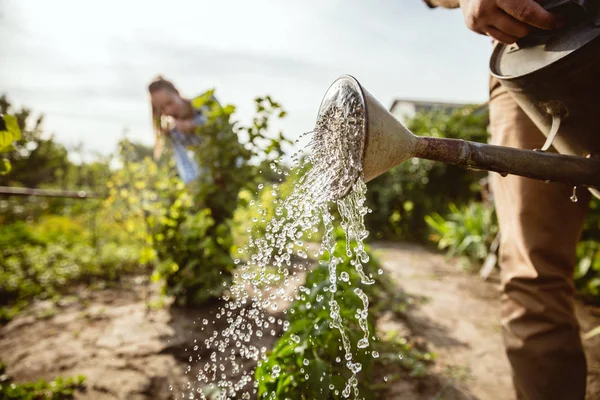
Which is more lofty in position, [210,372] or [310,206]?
[310,206]

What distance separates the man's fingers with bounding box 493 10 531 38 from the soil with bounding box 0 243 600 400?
1.89 meters

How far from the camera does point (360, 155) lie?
0.88 m

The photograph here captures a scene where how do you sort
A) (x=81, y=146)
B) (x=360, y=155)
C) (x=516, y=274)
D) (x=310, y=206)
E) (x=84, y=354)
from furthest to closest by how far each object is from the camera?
(x=81, y=146) → (x=84, y=354) → (x=516, y=274) → (x=310, y=206) → (x=360, y=155)

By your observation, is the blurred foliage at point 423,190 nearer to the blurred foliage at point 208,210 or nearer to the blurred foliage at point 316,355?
the blurred foliage at point 208,210

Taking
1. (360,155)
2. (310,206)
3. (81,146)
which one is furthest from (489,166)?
(81,146)

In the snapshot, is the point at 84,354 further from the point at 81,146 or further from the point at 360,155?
the point at 81,146

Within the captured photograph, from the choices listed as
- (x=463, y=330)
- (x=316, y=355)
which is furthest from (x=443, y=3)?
(x=463, y=330)

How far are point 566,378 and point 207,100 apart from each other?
305cm

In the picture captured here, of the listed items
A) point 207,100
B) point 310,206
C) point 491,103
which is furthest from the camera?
point 207,100

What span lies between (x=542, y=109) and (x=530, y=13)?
0.33 metres

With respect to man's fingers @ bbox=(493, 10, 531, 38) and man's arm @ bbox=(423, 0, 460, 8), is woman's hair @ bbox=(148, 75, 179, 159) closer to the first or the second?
man's arm @ bbox=(423, 0, 460, 8)

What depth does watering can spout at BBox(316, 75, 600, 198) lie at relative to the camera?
881 millimetres

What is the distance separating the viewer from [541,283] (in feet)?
4.61

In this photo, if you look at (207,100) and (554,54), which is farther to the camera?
(207,100)
